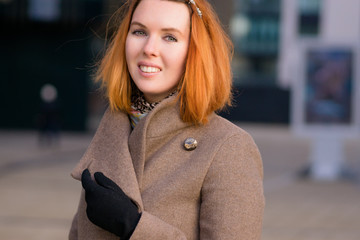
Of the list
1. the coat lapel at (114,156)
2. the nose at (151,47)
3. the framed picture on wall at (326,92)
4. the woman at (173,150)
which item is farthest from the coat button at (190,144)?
the framed picture on wall at (326,92)

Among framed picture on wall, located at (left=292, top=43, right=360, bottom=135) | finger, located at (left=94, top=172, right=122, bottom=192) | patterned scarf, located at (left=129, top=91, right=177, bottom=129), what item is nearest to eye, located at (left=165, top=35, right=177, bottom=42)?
patterned scarf, located at (left=129, top=91, right=177, bottom=129)

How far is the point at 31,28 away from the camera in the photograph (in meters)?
22.5

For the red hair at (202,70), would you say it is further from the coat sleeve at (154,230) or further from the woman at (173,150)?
the coat sleeve at (154,230)

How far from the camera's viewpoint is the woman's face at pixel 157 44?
5.54 ft

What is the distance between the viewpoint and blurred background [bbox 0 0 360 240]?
23.3 feet

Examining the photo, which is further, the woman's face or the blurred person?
the blurred person

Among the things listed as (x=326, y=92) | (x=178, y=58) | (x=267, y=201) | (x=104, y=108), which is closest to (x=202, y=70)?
(x=178, y=58)

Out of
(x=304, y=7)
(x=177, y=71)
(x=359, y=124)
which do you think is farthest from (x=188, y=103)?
(x=304, y=7)

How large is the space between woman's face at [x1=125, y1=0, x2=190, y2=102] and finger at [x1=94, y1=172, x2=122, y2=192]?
0.99ft

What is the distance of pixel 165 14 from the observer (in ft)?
5.53

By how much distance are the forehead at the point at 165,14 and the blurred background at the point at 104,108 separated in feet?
1.39

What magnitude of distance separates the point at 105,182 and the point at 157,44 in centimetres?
43

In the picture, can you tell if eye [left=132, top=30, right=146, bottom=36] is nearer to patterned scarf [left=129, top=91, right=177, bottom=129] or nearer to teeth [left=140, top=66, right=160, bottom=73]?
teeth [left=140, top=66, right=160, bottom=73]

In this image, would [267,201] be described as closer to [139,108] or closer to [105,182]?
[139,108]
